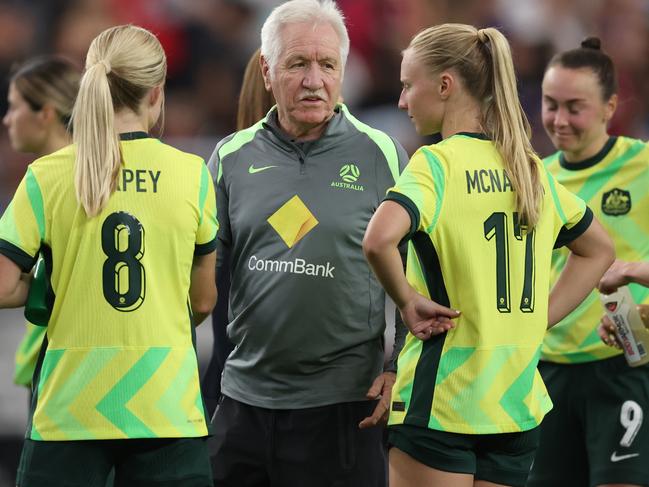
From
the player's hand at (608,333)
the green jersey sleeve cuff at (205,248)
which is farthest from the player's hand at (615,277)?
the green jersey sleeve cuff at (205,248)

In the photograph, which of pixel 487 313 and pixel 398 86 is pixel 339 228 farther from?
pixel 398 86

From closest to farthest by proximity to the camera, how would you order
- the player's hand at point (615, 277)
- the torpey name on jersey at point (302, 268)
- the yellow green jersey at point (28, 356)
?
the torpey name on jersey at point (302, 268), the player's hand at point (615, 277), the yellow green jersey at point (28, 356)

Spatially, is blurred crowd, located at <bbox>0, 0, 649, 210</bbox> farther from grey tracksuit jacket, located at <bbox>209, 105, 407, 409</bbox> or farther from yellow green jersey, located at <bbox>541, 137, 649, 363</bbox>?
grey tracksuit jacket, located at <bbox>209, 105, 407, 409</bbox>

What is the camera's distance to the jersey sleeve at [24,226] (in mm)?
3010

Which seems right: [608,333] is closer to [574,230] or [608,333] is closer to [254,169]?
[574,230]

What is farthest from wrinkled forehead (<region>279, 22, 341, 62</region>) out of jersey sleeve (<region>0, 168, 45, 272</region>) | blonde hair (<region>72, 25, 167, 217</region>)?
jersey sleeve (<region>0, 168, 45, 272</region>)

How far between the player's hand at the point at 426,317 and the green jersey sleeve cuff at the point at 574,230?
1.65ft

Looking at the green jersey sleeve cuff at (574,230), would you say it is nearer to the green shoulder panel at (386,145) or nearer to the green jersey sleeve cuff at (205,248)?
the green shoulder panel at (386,145)

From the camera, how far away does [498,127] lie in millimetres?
3283

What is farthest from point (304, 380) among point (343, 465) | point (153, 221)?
point (153, 221)

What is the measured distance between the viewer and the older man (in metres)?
3.55

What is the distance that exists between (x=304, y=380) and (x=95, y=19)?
5.39 meters

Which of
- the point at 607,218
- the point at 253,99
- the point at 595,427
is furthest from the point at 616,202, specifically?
the point at 253,99

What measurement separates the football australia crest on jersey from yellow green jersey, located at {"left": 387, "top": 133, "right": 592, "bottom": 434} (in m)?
1.43
